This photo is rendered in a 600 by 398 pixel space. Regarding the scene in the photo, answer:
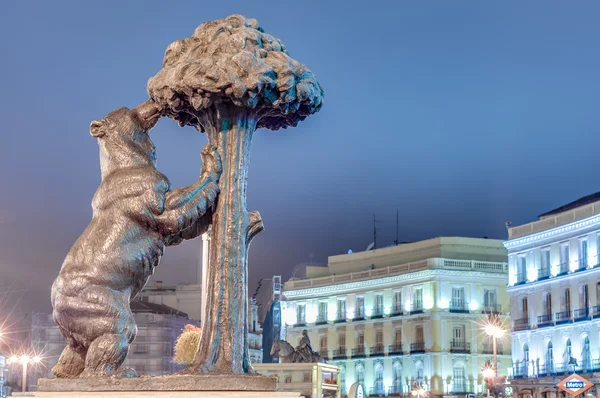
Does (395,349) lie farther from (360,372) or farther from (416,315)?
(360,372)

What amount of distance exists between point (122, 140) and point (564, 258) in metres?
46.5

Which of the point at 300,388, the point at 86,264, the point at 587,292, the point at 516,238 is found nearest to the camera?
the point at 86,264

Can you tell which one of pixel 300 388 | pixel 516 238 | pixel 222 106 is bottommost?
pixel 300 388

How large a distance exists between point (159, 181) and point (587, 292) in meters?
44.4

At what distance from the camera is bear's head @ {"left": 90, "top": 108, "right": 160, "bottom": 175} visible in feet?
28.0

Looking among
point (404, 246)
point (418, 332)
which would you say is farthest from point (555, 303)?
point (404, 246)

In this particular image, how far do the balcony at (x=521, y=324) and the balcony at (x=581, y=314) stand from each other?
4.15m

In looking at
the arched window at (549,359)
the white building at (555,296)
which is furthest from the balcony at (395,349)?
the arched window at (549,359)

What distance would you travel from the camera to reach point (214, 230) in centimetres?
883

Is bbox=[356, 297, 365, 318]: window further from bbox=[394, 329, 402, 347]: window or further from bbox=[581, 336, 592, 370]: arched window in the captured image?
bbox=[581, 336, 592, 370]: arched window

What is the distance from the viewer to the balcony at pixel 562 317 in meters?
51.1

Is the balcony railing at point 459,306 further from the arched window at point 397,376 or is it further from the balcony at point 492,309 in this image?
the arched window at point 397,376

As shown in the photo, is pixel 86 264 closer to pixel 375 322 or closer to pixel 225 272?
pixel 225 272

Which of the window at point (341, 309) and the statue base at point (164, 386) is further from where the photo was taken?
the window at point (341, 309)
